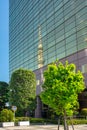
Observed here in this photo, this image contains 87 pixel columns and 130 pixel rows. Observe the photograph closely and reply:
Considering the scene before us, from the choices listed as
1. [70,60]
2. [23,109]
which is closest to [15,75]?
[23,109]

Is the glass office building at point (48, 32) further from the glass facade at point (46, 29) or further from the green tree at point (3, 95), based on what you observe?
the green tree at point (3, 95)

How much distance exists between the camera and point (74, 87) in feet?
82.8

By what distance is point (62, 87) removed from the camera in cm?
2505

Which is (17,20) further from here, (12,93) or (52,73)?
(52,73)

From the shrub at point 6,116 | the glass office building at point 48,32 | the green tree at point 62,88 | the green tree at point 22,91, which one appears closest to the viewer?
the green tree at point 62,88

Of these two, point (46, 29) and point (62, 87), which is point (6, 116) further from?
point (46, 29)

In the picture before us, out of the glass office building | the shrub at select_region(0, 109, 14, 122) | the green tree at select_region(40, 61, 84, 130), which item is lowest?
the shrub at select_region(0, 109, 14, 122)

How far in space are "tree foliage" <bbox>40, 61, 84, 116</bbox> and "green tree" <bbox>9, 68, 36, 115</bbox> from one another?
99.3 ft

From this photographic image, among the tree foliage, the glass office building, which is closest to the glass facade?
the glass office building

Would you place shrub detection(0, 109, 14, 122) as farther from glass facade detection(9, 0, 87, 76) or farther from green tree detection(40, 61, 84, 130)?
green tree detection(40, 61, 84, 130)

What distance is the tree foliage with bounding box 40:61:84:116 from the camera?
25078 mm

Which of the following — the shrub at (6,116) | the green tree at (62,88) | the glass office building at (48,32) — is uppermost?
the glass office building at (48,32)

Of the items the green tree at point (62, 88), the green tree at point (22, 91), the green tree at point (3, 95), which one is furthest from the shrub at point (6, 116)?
the green tree at point (3, 95)

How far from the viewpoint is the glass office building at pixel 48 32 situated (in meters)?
57.7
